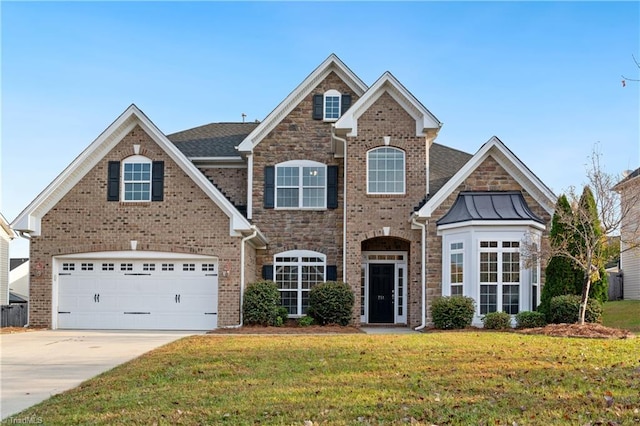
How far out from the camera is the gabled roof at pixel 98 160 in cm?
2058

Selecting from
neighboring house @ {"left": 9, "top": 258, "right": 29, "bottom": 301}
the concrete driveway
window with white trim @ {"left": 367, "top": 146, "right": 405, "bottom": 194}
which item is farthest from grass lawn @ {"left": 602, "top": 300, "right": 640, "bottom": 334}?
neighboring house @ {"left": 9, "top": 258, "right": 29, "bottom": 301}

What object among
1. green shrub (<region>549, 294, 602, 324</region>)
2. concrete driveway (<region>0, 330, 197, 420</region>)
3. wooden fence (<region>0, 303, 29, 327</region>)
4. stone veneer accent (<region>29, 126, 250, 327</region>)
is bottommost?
wooden fence (<region>0, 303, 29, 327</region>)

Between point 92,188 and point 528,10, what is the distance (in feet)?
45.5

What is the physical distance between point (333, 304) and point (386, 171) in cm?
480

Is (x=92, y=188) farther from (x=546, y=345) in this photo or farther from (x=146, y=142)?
(x=546, y=345)

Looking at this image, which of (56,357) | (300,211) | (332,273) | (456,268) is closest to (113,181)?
(300,211)

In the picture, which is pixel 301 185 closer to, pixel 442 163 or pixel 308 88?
pixel 308 88

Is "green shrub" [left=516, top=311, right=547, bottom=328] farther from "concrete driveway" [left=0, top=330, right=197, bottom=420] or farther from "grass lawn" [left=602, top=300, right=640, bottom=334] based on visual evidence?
"concrete driveway" [left=0, top=330, right=197, bottom=420]

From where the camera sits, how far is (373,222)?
21.9m

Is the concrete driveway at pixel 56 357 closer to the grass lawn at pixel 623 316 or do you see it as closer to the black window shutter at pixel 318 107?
the black window shutter at pixel 318 107

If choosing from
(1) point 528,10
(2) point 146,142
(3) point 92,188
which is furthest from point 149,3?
(1) point 528,10

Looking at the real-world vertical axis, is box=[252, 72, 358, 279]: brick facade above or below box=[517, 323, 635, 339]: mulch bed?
above

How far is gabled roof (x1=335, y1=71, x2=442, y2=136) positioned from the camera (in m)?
21.7

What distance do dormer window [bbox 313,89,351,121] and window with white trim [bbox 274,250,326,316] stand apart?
16.2ft
